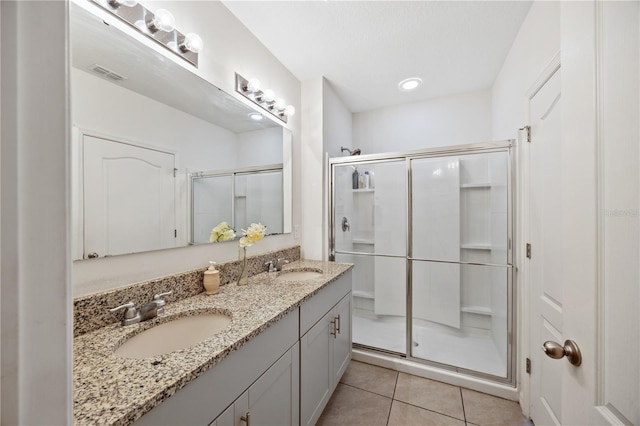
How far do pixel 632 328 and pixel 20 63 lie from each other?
39.8 inches

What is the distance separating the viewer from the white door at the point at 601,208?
48 cm

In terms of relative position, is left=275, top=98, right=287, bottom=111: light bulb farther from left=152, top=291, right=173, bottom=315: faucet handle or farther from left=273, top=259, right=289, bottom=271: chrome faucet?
left=152, top=291, right=173, bottom=315: faucet handle

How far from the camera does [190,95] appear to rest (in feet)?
4.27

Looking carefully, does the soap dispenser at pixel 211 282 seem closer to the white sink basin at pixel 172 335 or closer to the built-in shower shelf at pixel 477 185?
the white sink basin at pixel 172 335

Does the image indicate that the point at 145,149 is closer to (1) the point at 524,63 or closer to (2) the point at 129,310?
(2) the point at 129,310

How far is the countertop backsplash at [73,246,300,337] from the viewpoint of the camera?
869mm

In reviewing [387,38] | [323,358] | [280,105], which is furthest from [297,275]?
[387,38]

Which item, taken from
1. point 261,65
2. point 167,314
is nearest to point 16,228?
point 167,314

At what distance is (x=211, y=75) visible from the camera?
4.60 feet

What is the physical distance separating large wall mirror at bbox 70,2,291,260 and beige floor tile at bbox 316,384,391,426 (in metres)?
1.32

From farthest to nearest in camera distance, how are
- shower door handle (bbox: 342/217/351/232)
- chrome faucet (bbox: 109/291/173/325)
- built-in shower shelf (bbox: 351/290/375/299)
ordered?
built-in shower shelf (bbox: 351/290/375/299) → shower door handle (bbox: 342/217/351/232) → chrome faucet (bbox: 109/291/173/325)

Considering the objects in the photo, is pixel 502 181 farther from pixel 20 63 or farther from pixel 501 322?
pixel 20 63

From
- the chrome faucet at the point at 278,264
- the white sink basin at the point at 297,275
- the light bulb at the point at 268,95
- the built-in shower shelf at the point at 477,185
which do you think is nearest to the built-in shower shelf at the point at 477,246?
the built-in shower shelf at the point at 477,185

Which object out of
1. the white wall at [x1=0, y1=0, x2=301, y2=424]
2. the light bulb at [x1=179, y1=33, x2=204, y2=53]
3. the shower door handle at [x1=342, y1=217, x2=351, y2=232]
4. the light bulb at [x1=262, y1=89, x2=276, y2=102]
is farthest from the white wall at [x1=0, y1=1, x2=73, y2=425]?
the shower door handle at [x1=342, y1=217, x2=351, y2=232]
